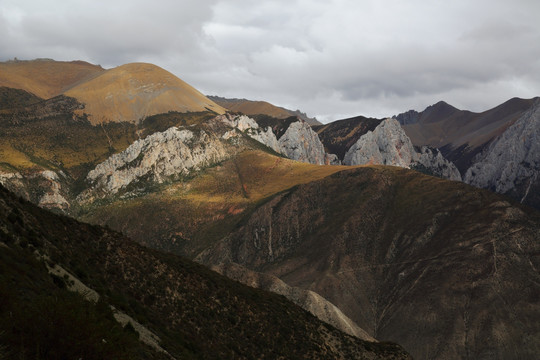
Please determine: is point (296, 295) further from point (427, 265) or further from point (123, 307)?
point (123, 307)

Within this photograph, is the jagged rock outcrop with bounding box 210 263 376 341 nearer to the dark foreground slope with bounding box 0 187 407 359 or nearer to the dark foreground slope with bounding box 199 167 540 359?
the dark foreground slope with bounding box 0 187 407 359

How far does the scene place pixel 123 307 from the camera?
35688 mm

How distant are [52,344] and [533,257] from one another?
158893mm

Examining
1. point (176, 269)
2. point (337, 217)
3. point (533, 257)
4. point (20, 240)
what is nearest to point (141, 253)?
point (176, 269)

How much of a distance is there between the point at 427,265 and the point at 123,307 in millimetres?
141662

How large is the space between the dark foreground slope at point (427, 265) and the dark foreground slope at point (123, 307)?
63963 mm

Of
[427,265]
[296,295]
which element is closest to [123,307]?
[296,295]

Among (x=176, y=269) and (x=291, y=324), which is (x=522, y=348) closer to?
(x=291, y=324)

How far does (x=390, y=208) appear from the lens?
193500 millimetres

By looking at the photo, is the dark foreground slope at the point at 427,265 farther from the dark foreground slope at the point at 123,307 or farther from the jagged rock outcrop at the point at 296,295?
the dark foreground slope at the point at 123,307

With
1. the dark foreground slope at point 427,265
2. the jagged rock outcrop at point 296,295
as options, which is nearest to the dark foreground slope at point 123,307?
the jagged rock outcrop at point 296,295

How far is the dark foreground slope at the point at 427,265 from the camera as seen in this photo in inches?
4975

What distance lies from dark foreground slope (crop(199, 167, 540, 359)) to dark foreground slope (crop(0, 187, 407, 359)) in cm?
6396

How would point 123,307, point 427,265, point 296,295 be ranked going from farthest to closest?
point 427,265, point 296,295, point 123,307
